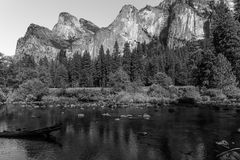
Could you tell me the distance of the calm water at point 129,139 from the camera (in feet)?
104

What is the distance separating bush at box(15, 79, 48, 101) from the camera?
100m

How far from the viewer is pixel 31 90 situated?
335 ft

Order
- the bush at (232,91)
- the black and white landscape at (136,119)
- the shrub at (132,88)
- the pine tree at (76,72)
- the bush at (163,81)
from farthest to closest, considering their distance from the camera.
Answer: the pine tree at (76,72) < the bush at (163,81) < the shrub at (132,88) < the bush at (232,91) < the black and white landscape at (136,119)

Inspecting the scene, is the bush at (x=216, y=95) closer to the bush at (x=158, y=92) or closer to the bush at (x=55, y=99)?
the bush at (x=158, y=92)

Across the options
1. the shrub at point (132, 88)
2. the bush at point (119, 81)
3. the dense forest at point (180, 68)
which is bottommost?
the shrub at point (132, 88)

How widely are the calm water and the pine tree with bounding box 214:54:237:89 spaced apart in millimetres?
28972

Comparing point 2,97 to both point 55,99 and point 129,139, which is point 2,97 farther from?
point 129,139

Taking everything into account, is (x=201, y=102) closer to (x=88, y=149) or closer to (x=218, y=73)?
(x=218, y=73)

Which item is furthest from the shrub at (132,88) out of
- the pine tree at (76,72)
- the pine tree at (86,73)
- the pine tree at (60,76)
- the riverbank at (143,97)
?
the pine tree at (60,76)

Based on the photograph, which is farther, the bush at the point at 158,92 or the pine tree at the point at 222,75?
the bush at the point at 158,92

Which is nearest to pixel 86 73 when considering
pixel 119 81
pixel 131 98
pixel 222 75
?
pixel 119 81

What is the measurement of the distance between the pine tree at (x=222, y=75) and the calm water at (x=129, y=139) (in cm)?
2897

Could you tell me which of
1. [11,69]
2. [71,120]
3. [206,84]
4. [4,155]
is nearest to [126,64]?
[11,69]

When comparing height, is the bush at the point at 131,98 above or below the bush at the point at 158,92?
below
